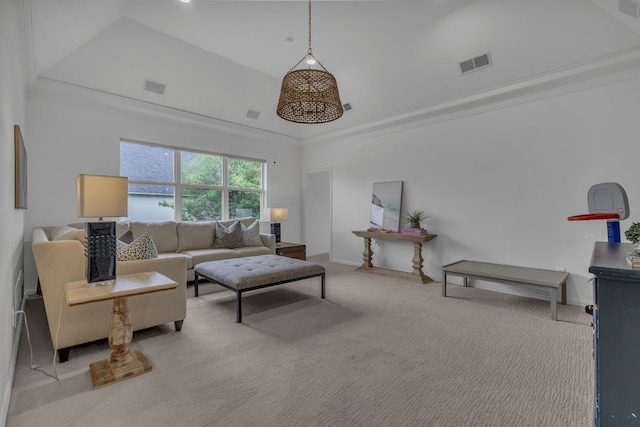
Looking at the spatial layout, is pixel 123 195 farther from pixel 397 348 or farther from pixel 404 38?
pixel 404 38

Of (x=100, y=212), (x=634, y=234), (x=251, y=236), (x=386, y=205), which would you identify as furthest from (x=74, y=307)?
(x=386, y=205)

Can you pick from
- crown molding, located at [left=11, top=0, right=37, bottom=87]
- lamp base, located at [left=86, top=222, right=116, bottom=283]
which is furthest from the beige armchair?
crown molding, located at [left=11, top=0, right=37, bottom=87]

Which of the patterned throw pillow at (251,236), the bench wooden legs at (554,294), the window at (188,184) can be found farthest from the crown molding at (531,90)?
the patterned throw pillow at (251,236)

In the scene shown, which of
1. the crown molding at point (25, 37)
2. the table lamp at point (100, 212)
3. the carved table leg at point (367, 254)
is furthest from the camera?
the carved table leg at point (367, 254)

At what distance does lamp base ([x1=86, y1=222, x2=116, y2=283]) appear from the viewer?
6.70ft

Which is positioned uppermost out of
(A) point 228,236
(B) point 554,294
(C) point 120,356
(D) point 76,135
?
(D) point 76,135

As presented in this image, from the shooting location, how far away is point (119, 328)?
6.77 feet

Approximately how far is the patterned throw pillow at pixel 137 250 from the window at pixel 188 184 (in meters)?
2.48

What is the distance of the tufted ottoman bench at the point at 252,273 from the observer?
9.93 feet

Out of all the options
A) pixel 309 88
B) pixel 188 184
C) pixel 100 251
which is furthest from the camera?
pixel 188 184

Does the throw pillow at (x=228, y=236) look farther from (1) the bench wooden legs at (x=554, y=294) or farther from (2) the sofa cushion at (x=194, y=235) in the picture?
(1) the bench wooden legs at (x=554, y=294)

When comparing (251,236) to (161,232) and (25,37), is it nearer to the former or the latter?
(161,232)

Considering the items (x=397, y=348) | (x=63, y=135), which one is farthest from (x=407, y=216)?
(x=63, y=135)

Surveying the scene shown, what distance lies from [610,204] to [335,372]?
2.16 m
